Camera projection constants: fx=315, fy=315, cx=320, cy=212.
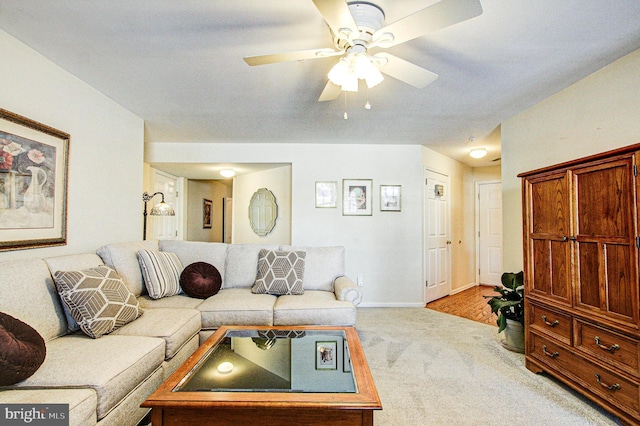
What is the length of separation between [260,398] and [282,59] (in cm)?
166

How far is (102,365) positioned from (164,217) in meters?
4.04

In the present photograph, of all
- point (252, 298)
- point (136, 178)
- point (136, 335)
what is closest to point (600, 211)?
point (252, 298)

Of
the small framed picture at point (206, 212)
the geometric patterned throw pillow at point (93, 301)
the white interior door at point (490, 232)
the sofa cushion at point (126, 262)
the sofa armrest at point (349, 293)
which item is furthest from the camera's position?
the small framed picture at point (206, 212)

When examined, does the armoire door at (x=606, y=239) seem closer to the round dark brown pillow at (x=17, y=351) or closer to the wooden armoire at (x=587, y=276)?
the wooden armoire at (x=587, y=276)

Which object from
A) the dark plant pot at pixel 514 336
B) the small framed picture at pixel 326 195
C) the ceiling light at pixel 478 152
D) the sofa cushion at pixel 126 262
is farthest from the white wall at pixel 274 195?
the dark plant pot at pixel 514 336

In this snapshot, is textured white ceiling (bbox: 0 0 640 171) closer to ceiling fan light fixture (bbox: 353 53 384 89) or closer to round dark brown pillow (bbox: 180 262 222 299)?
ceiling fan light fixture (bbox: 353 53 384 89)

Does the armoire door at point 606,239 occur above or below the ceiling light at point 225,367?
above

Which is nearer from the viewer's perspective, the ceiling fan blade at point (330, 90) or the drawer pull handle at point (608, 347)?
the drawer pull handle at point (608, 347)

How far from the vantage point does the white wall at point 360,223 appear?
14.6 feet

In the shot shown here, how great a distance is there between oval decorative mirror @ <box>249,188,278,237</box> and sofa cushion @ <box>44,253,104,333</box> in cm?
268

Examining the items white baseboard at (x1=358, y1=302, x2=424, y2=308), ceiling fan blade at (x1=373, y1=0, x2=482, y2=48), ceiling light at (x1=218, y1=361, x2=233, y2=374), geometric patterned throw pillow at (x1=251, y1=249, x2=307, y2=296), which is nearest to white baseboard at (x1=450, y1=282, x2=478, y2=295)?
white baseboard at (x1=358, y1=302, x2=424, y2=308)

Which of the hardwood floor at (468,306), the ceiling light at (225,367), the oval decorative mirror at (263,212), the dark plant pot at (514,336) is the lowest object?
the hardwood floor at (468,306)

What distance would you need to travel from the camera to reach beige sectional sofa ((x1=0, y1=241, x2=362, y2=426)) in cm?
139

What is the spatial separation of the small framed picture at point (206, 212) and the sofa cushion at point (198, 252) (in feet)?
10.4
